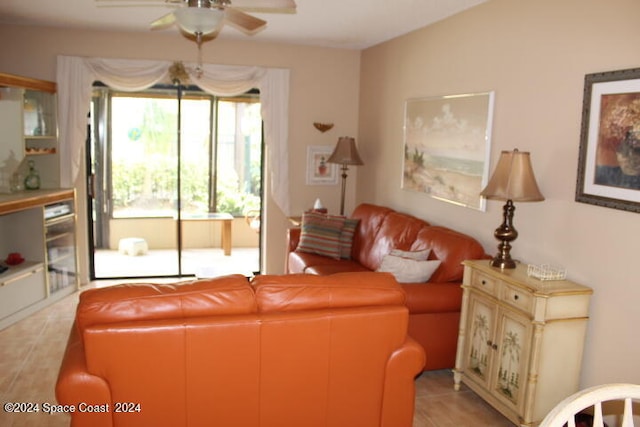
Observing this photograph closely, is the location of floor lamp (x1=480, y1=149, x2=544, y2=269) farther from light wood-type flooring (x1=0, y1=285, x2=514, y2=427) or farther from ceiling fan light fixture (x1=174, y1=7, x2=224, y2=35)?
ceiling fan light fixture (x1=174, y1=7, x2=224, y2=35)

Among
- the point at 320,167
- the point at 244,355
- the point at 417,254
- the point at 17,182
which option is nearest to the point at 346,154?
the point at 320,167

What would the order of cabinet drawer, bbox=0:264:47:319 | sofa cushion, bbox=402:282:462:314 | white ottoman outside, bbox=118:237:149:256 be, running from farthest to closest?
white ottoman outside, bbox=118:237:149:256, cabinet drawer, bbox=0:264:47:319, sofa cushion, bbox=402:282:462:314

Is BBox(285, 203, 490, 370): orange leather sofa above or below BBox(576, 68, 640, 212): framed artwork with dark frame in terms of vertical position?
below

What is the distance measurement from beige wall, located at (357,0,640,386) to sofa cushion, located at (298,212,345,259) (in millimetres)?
999

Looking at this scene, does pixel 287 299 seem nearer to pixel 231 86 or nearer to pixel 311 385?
pixel 311 385

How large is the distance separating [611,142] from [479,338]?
1411 millimetres

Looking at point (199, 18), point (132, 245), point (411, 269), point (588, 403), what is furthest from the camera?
point (132, 245)

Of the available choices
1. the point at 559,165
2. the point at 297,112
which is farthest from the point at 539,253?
the point at 297,112

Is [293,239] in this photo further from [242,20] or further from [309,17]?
[242,20]

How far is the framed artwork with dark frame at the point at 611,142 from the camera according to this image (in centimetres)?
272

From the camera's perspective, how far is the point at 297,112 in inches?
248

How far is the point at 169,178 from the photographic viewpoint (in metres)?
6.19

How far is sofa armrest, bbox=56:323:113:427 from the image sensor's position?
2.07 metres

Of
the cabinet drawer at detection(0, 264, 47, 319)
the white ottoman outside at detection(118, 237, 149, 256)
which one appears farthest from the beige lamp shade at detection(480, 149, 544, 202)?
the white ottoman outside at detection(118, 237, 149, 256)
